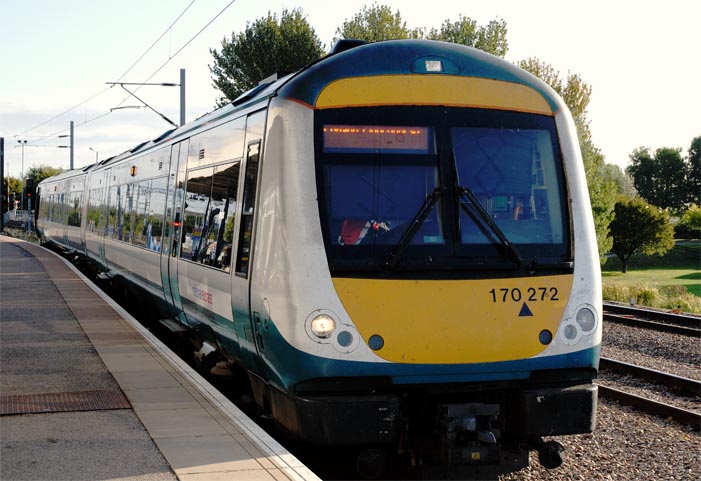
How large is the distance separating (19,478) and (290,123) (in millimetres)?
2913

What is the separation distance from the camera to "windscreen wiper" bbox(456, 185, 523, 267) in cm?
664

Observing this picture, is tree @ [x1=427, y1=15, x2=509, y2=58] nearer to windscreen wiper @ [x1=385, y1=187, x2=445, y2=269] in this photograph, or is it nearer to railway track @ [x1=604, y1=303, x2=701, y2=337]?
railway track @ [x1=604, y1=303, x2=701, y2=337]

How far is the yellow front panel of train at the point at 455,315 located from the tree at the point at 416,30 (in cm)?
5578

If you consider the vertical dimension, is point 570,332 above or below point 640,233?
below

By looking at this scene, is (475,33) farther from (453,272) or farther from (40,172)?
(40,172)

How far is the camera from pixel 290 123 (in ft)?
22.0

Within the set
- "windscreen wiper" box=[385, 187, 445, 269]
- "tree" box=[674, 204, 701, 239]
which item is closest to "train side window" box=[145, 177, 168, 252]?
"windscreen wiper" box=[385, 187, 445, 269]

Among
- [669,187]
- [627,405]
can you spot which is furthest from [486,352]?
[669,187]

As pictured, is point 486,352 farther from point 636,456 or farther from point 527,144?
point 636,456

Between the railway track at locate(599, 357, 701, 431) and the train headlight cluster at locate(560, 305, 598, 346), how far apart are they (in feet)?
9.49

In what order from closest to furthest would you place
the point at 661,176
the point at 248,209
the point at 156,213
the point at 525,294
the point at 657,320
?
the point at 525,294 → the point at 248,209 → the point at 156,213 → the point at 657,320 → the point at 661,176

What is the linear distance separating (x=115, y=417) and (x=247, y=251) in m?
1.68

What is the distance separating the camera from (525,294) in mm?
6613

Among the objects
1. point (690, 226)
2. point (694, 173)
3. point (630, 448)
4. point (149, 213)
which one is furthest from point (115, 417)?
point (694, 173)
